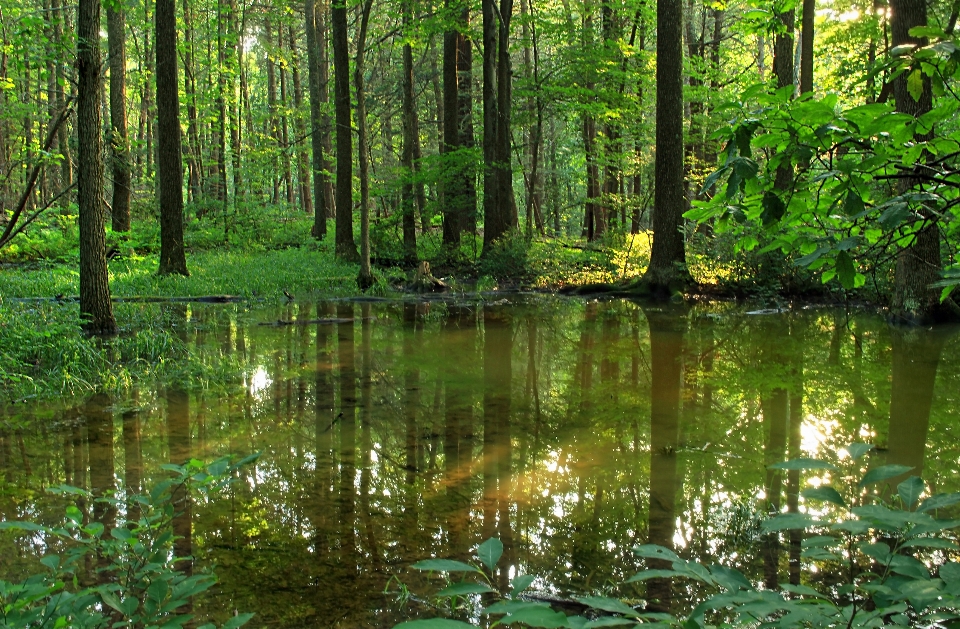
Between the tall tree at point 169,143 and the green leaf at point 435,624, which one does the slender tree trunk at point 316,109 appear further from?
the green leaf at point 435,624

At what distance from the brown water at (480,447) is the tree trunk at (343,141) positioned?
9582mm

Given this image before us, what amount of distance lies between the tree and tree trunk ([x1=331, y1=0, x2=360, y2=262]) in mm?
9488

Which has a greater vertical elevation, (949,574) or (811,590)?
(949,574)

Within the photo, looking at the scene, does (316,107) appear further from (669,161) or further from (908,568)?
(908,568)

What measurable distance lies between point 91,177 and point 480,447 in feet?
19.8

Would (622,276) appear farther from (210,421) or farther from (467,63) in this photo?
(210,421)

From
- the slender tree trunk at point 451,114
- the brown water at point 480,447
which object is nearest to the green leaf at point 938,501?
the brown water at point 480,447

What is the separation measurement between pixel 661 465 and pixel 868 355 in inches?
195

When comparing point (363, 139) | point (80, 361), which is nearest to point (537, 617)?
point (80, 361)

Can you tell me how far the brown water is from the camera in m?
3.16

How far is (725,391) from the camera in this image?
6.41 m

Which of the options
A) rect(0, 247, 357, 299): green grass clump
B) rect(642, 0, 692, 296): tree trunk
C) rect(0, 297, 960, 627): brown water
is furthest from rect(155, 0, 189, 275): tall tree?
rect(642, 0, 692, 296): tree trunk

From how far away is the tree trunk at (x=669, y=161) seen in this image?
12438 mm

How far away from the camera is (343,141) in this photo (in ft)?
58.9
